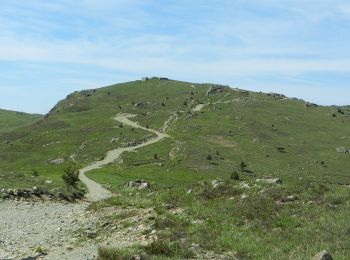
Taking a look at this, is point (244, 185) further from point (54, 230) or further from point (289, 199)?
point (54, 230)

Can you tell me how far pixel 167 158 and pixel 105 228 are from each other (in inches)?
3436

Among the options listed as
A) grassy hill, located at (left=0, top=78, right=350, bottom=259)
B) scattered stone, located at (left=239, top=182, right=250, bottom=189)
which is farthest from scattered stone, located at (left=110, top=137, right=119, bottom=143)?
scattered stone, located at (left=239, top=182, right=250, bottom=189)

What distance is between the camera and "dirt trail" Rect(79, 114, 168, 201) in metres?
53.2

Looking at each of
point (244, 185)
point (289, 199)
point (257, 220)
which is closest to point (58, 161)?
point (244, 185)

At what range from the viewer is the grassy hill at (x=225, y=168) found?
74.5 ft

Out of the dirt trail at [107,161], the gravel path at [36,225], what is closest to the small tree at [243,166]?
the dirt trail at [107,161]

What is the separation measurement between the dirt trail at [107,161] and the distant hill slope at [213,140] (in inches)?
122

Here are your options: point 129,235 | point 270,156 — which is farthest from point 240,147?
point 129,235

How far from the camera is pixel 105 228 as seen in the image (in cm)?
2719

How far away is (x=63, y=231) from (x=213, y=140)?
108 metres

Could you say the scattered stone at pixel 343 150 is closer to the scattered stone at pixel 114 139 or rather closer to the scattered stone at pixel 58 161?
the scattered stone at pixel 114 139

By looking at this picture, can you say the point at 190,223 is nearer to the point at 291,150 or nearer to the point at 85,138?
the point at 291,150

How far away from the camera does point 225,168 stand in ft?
339

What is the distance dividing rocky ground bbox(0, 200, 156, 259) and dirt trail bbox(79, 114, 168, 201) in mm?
14718
